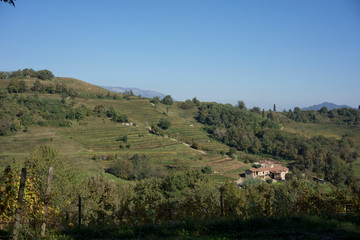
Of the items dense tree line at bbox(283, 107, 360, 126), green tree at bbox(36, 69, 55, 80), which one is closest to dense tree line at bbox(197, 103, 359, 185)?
dense tree line at bbox(283, 107, 360, 126)

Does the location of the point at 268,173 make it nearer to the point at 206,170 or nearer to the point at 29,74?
the point at 206,170

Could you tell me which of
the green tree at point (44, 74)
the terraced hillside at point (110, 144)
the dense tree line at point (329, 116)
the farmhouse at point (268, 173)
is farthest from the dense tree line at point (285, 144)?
the green tree at point (44, 74)

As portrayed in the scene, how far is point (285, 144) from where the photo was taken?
67.9 m

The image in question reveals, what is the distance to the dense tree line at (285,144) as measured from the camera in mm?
55500

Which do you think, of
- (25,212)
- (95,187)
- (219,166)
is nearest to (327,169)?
(219,166)

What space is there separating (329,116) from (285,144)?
186ft

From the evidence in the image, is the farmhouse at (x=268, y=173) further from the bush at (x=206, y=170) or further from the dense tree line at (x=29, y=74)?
the dense tree line at (x=29, y=74)

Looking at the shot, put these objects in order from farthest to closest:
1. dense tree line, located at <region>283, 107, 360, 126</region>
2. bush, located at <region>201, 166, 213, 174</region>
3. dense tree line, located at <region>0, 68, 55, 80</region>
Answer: dense tree line, located at <region>283, 107, 360, 126</region>
dense tree line, located at <region>0, 68, 55, 80</region>
bush, located at <region>201, 166, 213, 174</region>

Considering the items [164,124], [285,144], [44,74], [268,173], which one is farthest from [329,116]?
[44,74]

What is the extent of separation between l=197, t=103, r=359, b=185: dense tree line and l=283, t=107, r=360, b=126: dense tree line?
28.9 meters

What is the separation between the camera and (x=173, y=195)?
72.7 ft

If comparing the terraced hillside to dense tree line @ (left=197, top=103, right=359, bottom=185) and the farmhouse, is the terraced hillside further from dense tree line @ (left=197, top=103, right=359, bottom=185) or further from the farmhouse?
dense tree line @ (left=197, top=103, right=359, bottom=185)

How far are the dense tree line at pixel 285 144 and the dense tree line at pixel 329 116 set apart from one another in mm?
28852

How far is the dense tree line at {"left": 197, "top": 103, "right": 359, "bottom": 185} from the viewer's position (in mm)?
55500
